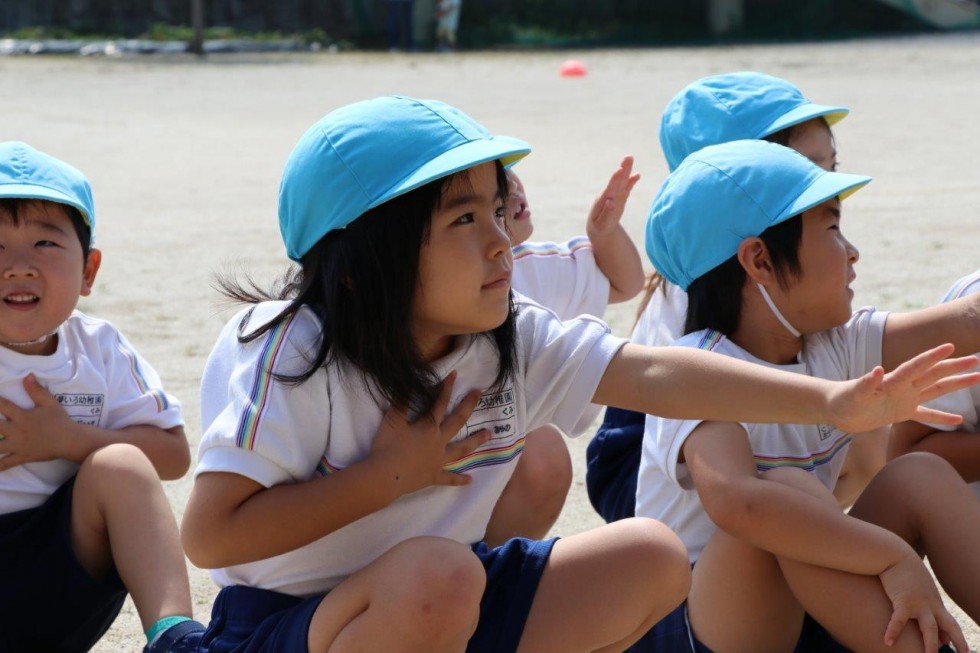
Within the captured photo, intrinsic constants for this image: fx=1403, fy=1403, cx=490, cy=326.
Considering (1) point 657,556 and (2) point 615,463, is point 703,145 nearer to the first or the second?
(2) point 615,463

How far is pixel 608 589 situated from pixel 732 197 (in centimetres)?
78

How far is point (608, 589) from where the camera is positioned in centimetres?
202

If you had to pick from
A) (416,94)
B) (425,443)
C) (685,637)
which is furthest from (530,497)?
A: (416,94)

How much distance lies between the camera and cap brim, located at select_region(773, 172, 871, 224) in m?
2.37

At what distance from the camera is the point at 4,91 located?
13.5m

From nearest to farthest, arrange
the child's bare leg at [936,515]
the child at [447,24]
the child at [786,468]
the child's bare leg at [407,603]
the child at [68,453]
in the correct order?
the child's bare leg at [407,603] → the child at [786,468] → the child's bare leg at [936,515] → the child at [68,453] → the child at [447,24]

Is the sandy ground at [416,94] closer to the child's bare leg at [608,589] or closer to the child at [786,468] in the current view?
the child at [786,468]

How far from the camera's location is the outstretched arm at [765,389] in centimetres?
191

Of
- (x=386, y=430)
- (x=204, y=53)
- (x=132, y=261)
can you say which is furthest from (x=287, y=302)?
(x=204, y=53)

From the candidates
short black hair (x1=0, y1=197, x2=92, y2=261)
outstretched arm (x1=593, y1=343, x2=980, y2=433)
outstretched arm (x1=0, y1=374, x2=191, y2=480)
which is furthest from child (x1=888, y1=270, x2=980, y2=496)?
short black hair (x1=0, y1=197, x2=92, y2=261)

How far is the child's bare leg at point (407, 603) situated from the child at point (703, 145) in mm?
611

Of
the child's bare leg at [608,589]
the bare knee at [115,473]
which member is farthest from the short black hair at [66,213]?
the child's bare leg at [608,589]

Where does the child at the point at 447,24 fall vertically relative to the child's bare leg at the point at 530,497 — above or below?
below

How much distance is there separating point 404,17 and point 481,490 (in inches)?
774
